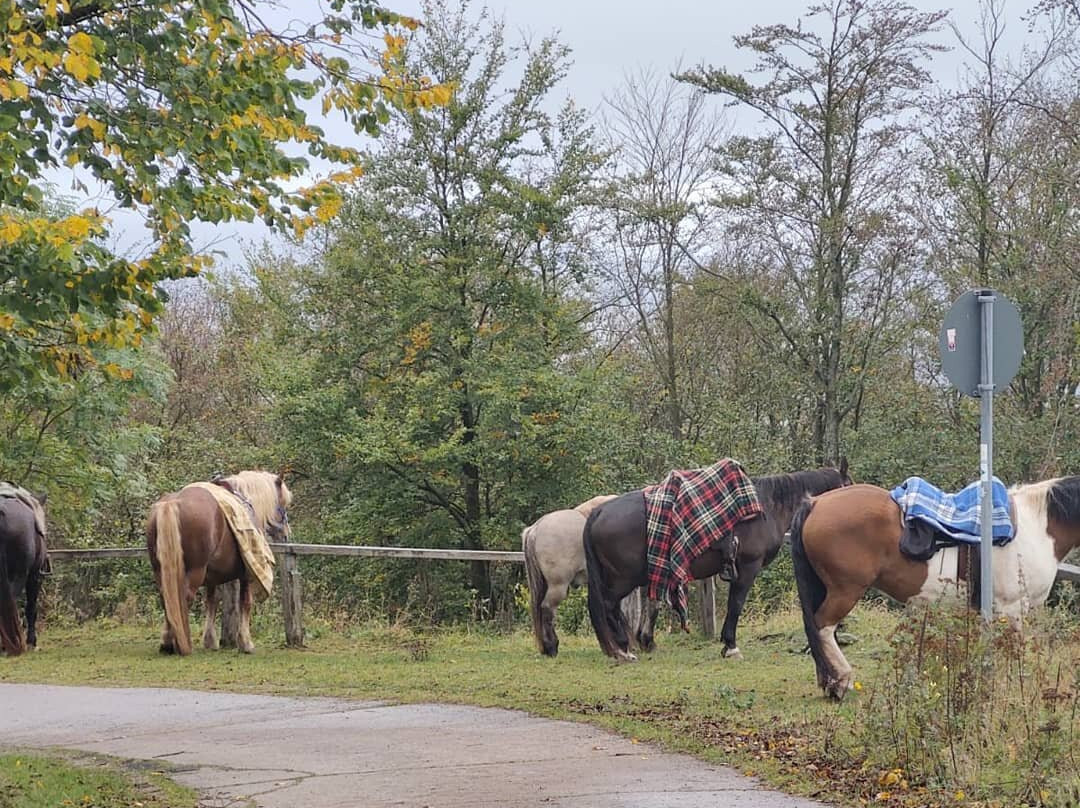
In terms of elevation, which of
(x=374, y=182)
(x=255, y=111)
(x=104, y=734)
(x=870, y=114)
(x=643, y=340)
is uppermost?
(x=870, y=114)

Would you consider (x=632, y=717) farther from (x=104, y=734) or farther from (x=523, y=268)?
(x=523, y=268)

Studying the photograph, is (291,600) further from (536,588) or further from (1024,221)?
(1024,221)

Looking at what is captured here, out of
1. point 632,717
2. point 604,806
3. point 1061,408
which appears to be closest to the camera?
point 604,806

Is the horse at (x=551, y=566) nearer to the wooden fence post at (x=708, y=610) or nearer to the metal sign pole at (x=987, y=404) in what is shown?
the wooden fence post at (x=708, y=610)

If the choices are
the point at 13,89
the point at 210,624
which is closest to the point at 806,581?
the point at 13,89

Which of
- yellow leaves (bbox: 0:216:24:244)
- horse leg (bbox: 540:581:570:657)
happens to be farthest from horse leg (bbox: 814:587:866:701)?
yellow leaves (bbox: 0:216:24:244)

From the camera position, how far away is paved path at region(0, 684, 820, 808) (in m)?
6.22

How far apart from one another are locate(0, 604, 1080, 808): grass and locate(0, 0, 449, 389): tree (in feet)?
13.8

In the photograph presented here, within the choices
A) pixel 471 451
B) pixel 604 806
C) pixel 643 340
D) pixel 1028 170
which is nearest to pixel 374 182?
pixel 471 451

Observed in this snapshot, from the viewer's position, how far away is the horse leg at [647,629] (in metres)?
12.7

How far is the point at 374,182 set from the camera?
74.1 feet

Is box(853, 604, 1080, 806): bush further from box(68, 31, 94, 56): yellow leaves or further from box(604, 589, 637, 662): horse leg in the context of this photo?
box(68, 31, 94, 56): yellow leaves

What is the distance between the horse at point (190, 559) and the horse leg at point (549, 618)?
11.8 feet

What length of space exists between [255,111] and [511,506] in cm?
1567
